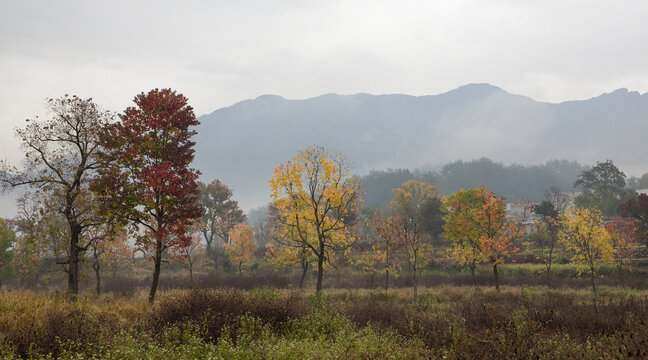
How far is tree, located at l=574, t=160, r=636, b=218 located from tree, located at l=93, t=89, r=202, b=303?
73047 millimetres

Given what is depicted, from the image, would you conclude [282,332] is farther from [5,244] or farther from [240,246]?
[5,244]

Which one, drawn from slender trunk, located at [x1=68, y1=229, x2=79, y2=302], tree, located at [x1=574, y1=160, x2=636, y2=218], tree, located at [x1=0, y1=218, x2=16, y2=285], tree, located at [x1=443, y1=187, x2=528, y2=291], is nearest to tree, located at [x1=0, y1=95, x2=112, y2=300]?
slender trunk, located at [x1=68, y1=229, x2=79, y2=302]

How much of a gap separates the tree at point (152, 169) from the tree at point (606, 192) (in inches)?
2876

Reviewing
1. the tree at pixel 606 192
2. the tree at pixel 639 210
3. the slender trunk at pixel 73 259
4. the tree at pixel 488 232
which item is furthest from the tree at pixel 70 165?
the tree at pixel 606 192

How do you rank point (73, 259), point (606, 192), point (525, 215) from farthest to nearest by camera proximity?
point (606, 192) → point (525, 215) → point (73, 259)

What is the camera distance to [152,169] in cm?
1427

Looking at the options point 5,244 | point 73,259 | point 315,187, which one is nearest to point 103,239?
point 73,259

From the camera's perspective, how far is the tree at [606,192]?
66.8m

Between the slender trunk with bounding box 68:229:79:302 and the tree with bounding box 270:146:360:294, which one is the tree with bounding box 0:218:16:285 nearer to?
the slender trunk with bounding box 68:229:79:302

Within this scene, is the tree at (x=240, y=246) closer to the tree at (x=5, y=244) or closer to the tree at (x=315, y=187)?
the tree at (x=5, y=244)

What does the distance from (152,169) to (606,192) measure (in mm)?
89622

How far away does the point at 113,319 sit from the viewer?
10.4 metres

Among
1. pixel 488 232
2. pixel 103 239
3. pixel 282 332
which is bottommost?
pixel 282 332

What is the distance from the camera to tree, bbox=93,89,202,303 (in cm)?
1430
